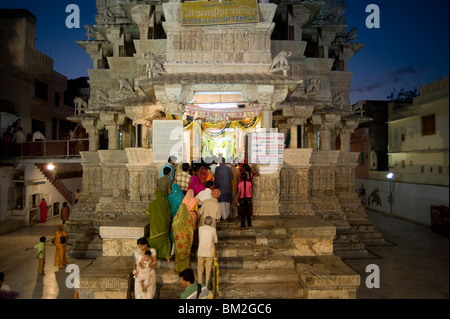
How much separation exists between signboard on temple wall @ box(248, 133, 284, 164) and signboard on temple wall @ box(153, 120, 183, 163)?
7.95 ft

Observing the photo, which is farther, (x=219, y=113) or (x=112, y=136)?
(x=112, y=136)

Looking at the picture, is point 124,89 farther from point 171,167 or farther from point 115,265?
point 115,265

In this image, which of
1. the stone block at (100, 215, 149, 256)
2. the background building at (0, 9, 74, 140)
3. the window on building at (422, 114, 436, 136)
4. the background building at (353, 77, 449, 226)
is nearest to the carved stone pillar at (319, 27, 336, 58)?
the background building at (353, 77, 449, 226)

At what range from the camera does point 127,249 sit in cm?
668

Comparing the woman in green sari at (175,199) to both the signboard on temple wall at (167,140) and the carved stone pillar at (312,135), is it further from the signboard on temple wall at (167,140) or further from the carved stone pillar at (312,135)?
the carved stone pillar at (312,135)

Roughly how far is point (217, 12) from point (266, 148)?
4.97 meters

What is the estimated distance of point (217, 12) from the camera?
9.03m

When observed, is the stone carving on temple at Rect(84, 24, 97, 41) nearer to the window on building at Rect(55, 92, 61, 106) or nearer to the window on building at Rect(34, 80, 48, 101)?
the window on building at Rect(34, 80, 48, 101)

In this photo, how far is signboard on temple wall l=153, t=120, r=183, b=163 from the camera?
28.9 ft

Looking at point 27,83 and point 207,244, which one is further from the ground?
point 27,83

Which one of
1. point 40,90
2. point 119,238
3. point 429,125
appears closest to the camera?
point 429,125

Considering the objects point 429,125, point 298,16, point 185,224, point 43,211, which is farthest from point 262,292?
point 43,211

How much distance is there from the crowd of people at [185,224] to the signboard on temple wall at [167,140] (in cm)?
86
